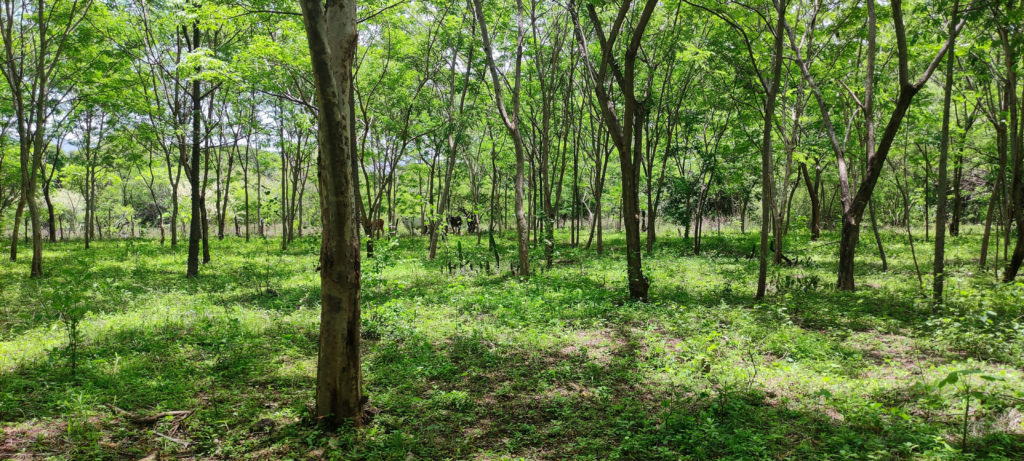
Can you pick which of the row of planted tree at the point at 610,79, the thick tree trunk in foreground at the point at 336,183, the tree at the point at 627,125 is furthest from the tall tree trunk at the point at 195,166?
the thick tree trunk in foreground at the point at 336,183

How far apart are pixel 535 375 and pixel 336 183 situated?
10.6 ft

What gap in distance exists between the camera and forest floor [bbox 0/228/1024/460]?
378 centimetres

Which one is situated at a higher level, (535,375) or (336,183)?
(336,183)

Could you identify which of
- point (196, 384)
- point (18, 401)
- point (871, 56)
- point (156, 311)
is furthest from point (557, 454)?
point (871, 56)

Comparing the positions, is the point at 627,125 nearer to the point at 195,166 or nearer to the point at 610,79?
the point at 610,79

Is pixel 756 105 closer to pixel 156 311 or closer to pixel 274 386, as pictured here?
pixel 274 386

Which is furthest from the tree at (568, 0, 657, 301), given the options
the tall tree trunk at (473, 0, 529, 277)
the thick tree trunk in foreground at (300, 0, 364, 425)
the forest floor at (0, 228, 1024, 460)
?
the thick tree trunk in foreground at (300, 0, 364, 425)

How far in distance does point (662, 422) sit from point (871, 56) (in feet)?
26.9

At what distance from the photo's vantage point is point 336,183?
3512 mm

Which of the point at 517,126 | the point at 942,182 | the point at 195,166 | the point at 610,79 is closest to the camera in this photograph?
the point at 942,182

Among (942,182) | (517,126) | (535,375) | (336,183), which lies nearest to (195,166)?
(517,126)

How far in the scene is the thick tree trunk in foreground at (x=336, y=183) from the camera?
3.41 m

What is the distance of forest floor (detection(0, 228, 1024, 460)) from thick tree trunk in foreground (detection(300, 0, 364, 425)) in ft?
2.80

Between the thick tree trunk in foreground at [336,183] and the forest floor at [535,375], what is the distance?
85 cm
